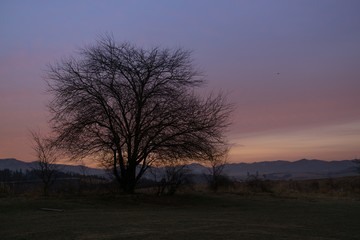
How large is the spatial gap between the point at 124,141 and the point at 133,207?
570cm

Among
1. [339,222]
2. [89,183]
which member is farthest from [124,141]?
[339,222]

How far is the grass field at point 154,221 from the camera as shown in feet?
49.8

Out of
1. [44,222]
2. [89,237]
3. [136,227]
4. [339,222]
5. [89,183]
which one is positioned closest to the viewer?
[89,237]

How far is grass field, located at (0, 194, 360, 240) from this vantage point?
49.8 ft

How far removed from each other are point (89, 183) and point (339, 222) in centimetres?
1921

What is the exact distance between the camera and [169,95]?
30.0 meters

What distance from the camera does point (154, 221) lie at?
18672 millimetres

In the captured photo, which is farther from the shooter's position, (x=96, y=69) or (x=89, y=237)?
(x=96, y=69)

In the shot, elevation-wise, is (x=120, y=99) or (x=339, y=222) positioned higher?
(x=120, y=99)

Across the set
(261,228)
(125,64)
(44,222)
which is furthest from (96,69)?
(261,228)

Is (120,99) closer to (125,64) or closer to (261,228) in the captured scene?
(125,64)

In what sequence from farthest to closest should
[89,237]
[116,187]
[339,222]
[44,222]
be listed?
[116,187] → [339,222] → [44,222] → [89,237]

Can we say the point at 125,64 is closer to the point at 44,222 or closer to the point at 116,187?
the point at 116,187

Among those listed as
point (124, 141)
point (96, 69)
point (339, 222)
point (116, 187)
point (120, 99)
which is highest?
point (96, 69)
